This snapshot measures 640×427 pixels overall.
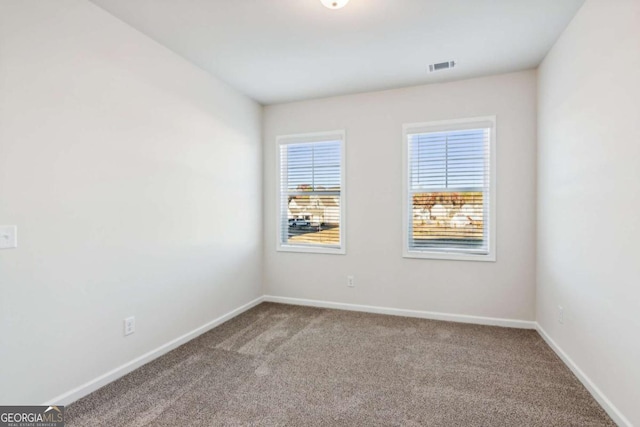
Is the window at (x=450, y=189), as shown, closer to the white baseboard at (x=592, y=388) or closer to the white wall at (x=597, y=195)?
the white wall at (x=597, y=195)

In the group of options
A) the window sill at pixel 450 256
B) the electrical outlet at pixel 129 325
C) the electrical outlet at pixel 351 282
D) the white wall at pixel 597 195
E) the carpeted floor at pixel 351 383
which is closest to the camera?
the white wall at pixel 597 195

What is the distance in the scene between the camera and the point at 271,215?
4336 mm

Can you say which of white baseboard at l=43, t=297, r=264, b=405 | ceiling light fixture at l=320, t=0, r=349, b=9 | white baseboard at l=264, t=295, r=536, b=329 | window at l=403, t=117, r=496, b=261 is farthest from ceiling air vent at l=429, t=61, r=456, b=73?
white baseboard at l=43, t=297, r=264, b=405

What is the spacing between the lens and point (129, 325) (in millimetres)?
2486

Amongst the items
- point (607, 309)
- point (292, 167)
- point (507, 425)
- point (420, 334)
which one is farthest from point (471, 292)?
point (292, 167)

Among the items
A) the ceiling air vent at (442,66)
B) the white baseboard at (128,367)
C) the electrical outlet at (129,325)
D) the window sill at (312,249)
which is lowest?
the white baseboard at (128,367)

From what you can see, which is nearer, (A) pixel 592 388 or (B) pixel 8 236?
(B) pixel 8 236

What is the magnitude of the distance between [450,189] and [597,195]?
1.55 metres

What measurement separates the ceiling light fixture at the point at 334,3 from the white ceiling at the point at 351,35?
0.09 metres

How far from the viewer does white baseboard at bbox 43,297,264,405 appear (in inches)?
81.0

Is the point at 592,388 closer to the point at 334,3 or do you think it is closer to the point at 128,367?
the point at 334,3

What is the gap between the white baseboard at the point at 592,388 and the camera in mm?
1827

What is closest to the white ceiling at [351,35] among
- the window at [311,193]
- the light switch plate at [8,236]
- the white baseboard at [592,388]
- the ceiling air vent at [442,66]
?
the ceiling air vent at [442,66]

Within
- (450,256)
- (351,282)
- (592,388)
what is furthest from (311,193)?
(592,388)
